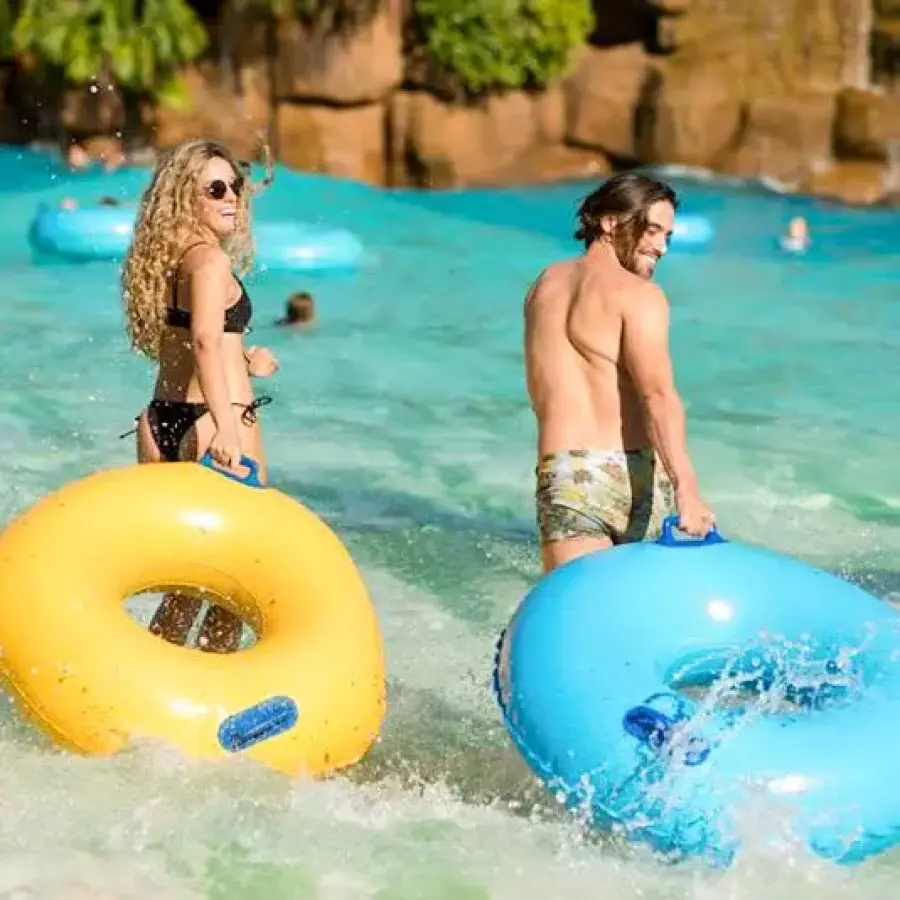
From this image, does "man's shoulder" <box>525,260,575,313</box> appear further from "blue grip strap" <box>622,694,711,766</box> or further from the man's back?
"blue grip strap" <box>622,694,711,766</box>

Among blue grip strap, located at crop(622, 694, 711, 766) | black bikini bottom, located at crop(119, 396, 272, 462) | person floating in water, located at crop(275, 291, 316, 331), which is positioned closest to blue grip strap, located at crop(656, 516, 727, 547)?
blue grip strap, located at crop(622, 694, 711, 766)

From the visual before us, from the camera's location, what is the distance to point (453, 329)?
10.6m

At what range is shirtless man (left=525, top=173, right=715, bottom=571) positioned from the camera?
12.8 feet

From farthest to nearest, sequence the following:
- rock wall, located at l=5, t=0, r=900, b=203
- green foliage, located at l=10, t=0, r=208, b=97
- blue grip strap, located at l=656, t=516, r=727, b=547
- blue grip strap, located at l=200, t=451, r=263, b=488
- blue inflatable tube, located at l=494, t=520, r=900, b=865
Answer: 1. rock wall, located at l=5, t=0, r=900, b=203
2. green foliage, located at l=10, t=0, r=208, b=97
3. blue grip strap, located at l=200, t=451, r=263, b=488
4. blue grip strap, located at l=656, t=516, r=727, b=547
5. blue inflatable tube, located at l=494, t=520, r=900, b=865

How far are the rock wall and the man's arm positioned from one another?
1253 cm

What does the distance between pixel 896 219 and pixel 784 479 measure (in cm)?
907

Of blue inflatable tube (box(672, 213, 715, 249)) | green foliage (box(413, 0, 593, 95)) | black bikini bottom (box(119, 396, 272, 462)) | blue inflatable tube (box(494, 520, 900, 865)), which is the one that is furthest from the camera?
green foliage (box(413, 0, 593, 95))

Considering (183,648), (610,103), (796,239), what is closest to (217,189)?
(183,648)

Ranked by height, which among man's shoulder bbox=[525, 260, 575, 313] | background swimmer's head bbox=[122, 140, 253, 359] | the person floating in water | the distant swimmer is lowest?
the distant swimmer

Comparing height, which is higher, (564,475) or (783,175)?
(564,475)

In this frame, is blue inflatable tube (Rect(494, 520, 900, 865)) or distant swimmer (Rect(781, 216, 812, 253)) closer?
blue inflatable tube (Rect(494, 520, 900, 865))

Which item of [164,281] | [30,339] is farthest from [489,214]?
[164,281]

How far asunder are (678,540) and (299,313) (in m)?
6.65

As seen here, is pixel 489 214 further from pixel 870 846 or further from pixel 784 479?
pixel 870 846
